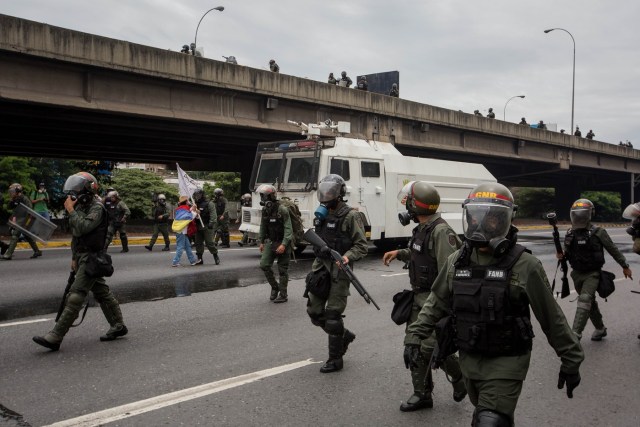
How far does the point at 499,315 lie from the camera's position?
9.19 ft

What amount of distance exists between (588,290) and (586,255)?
39 cm

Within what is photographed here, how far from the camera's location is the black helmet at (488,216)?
9.54 ft

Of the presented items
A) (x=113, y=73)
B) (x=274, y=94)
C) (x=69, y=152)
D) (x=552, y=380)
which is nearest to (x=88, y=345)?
(x=552, y=380)

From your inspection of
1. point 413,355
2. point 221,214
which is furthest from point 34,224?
point 221,214

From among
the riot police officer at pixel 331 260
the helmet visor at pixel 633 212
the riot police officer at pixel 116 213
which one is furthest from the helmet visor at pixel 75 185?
the riot police officer at pixel 116 213

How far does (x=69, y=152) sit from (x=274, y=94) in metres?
12.0

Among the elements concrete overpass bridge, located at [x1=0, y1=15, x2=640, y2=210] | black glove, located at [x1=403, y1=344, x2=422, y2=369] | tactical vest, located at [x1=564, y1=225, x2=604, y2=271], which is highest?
concrete overpass bridge, located at [x1=0, y1=15, x2=640, y2=210]

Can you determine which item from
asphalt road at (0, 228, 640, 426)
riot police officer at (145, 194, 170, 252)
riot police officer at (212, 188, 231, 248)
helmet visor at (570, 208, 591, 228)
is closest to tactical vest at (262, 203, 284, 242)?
→ asphalt road at (0, 228, 640, 426)

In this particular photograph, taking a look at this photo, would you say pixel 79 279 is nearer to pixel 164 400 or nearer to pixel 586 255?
pixel 164 400

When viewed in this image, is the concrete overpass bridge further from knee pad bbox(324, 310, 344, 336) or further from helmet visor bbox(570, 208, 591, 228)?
helmet visor bbox(570, 208, 591, 228)

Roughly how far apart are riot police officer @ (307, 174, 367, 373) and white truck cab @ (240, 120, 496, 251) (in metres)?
7.72

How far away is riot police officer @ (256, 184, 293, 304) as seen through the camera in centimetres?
853

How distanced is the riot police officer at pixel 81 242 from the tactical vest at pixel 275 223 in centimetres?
300

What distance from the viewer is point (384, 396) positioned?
460cm
